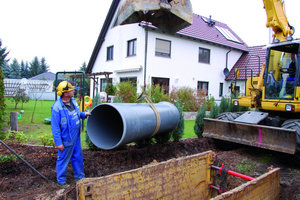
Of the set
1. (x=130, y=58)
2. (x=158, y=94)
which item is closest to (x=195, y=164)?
(x=158, y=94)

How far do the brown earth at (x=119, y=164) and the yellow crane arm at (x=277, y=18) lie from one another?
330 cm

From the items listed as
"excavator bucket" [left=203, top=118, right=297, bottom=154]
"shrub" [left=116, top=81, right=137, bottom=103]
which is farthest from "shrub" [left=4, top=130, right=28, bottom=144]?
"shrub" [left=116, top=81, right=137, bottom=103]

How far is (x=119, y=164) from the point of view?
16.6ft

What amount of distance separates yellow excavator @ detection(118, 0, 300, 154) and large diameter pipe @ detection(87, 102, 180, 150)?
1581 mm

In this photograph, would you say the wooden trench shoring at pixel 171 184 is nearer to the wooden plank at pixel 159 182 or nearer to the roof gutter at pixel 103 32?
the wooden plank at pixel 159 182

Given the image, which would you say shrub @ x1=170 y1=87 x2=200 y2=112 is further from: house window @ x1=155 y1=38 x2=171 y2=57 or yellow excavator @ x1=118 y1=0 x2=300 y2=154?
yellow excavator @ x1=118 y1=0 x2=300 y2=154

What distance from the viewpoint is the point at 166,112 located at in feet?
17.2

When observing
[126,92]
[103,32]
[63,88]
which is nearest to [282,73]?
[63,88]

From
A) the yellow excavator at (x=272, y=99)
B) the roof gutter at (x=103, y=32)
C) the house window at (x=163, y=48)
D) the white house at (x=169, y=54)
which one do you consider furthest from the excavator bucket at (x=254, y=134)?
the roof gutter at (x=103, y=32)

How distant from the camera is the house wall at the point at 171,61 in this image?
51.3 ft

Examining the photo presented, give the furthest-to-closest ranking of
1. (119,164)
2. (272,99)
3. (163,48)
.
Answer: (163,48), (272,99), (119,164)

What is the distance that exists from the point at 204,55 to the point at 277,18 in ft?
40.4

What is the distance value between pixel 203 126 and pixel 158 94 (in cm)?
545

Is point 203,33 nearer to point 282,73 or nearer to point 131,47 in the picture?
point 131,47
